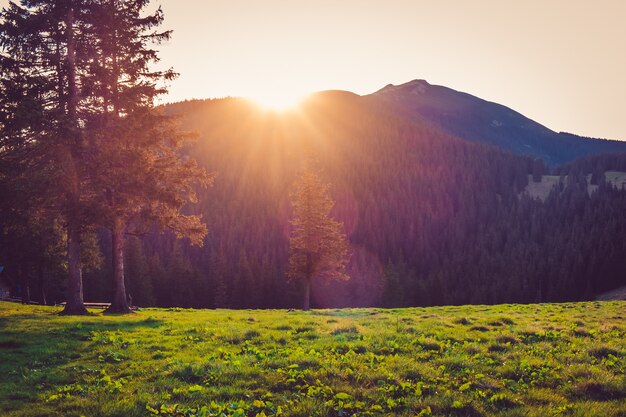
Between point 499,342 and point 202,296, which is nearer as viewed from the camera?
point 499,342

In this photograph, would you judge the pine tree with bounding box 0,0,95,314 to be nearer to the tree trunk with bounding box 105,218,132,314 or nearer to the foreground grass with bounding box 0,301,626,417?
the tree trunk with bounding box 105,218,132,314

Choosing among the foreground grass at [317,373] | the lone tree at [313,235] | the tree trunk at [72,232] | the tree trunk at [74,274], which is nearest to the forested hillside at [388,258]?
the lone tree at [313,235]

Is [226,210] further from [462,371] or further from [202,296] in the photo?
[462,371]

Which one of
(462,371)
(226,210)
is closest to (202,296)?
(226,210)

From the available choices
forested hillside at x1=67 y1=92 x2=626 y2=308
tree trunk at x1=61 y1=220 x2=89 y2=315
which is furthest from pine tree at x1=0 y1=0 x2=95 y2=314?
forested hillside at x1=67 y1=92 x2=626 y2=308

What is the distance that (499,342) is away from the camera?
14383mm

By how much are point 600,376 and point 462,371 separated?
309 centimetres

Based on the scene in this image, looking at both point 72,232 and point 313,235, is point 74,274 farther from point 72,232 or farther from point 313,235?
point 313,235

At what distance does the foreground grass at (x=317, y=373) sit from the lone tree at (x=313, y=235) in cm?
2994

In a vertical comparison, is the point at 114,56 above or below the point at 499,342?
above

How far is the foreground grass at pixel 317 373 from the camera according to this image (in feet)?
28.4

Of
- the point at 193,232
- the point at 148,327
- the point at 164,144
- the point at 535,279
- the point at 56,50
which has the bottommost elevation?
the point at 535,279

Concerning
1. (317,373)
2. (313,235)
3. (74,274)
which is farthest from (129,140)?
(313,235)

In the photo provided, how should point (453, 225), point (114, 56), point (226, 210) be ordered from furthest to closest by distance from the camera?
1. point (453, 225)
2. point (226, 210)
3. point (114, 56)
